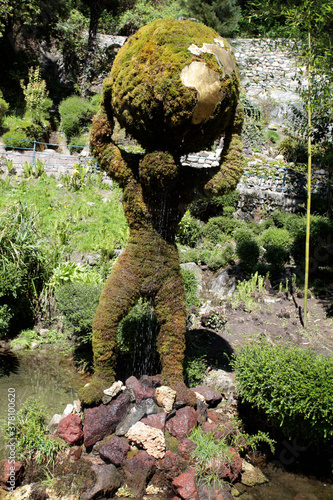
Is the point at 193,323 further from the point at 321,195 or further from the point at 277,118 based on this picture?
the point at 277,118

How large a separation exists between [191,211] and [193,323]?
478cm

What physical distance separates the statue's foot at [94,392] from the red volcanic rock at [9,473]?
2.56ft

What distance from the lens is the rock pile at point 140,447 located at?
3.52m

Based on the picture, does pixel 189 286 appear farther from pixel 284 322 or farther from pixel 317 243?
pixel 317 243

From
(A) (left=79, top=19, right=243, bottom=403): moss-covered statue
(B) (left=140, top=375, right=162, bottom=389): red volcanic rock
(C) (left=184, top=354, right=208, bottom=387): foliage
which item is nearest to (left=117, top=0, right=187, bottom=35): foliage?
(A) (left=79, top=19, right=243, bottom=403): moss-covered statue

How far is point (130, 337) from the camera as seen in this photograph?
5.17m

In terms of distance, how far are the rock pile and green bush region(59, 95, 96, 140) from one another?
14.9 meters

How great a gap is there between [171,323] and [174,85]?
2.38 metres

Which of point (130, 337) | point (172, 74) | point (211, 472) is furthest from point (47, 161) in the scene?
point (211, 472)

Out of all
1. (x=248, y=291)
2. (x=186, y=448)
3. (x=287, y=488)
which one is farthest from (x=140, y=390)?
(x=248, y=291)

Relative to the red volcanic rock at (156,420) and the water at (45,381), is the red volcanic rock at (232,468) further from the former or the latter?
the water at (45,381)

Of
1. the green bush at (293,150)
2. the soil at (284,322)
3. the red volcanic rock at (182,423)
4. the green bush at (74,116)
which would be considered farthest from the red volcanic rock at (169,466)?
the green bush at (74,116)

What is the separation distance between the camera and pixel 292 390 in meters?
3.89

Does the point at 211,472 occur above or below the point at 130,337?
below
